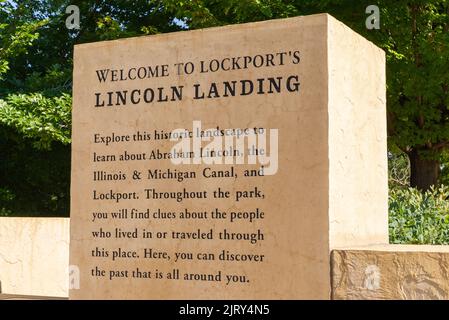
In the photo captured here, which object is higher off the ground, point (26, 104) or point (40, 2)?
point (40, 2)

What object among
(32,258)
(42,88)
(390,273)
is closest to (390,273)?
(390,273)

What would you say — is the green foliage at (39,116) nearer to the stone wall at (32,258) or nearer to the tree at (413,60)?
the stone wall at (32,258)

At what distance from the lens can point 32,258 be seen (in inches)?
371

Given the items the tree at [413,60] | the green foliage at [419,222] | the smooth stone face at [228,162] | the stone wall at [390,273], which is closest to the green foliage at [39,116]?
the tree at [413,60]

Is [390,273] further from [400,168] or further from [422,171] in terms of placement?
[400,168]

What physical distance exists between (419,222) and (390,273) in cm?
354

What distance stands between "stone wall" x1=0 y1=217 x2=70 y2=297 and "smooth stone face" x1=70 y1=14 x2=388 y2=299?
340cm

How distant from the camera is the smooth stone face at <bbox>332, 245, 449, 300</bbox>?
16.0 feet

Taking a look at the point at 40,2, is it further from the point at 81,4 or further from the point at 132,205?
the point at 132,205

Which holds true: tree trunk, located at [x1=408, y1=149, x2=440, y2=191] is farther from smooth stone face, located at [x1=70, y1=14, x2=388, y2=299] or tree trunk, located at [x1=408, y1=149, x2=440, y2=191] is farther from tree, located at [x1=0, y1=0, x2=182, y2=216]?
smooth stone face, located at [x1=70, y1=14, x2=388, y2=299]

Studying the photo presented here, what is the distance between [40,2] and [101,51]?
11.8 m

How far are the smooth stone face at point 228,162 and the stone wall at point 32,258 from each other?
134 inches
